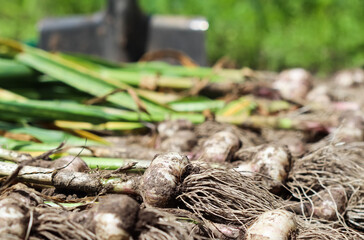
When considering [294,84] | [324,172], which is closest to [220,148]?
[324,172]

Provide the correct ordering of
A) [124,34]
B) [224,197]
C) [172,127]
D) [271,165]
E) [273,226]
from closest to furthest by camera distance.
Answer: [273,226], [224,197], [271,165], [172,127], [124,34]

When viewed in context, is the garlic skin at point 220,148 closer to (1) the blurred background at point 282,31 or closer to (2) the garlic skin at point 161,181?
(2) the garlic skin at point 161,181

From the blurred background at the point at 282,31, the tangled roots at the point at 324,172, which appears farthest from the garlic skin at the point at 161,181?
the blurred background at the point at 282,31

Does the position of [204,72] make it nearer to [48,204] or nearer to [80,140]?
[80,140]

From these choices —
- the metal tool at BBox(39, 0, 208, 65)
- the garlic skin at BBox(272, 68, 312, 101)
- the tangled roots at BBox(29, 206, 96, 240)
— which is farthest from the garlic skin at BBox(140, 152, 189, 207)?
the metal tool at BBox(39, 0, 208, 65)

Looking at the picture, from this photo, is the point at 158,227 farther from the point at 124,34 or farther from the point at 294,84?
the point at 124,34

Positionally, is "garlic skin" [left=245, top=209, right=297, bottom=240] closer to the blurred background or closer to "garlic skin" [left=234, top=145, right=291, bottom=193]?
"garlic skin" [left=234, top=145, right=291, bottom=193]
